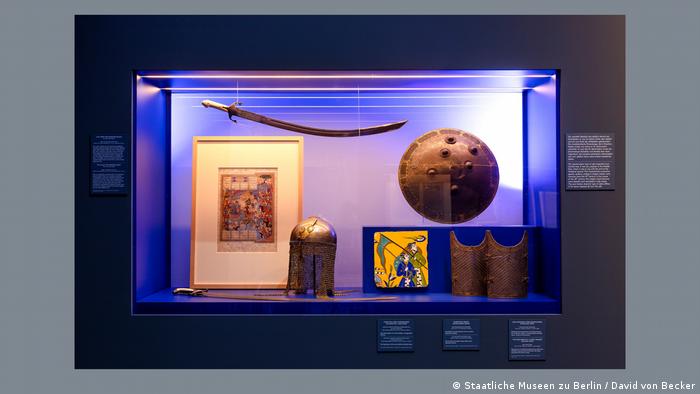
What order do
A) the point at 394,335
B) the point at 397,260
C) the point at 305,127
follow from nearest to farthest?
the point at 394,335, the point at 397,260, the point at 305,127

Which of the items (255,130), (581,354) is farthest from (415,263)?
(255,130)

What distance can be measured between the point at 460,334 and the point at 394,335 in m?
0.52

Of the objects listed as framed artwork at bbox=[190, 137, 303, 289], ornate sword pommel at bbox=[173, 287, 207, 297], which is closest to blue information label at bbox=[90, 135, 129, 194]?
framed artwork at bbox=[190, 137, 303, 289]

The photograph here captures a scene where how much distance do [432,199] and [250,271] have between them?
5.81ft

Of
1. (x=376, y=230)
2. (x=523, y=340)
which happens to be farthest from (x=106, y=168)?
(x=523, y=340)

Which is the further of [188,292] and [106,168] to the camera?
[188,292]

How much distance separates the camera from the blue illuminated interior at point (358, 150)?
5.44 metres

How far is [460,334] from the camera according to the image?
16.5 ft

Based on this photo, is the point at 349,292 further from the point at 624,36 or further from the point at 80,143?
the point at 624,36

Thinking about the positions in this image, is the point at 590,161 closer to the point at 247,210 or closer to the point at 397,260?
the point at 397,260

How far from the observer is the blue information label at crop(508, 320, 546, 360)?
5020mm

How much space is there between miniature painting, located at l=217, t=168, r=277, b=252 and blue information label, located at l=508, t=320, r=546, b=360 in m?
2.22

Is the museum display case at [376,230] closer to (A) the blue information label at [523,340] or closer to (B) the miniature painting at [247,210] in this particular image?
(A) the blue information label at [523,340]

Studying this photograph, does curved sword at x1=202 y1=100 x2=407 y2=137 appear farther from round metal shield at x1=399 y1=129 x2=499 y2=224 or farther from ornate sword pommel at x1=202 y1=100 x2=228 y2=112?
round metal shield at x1=399 y1=129 x2=499 y2=224
